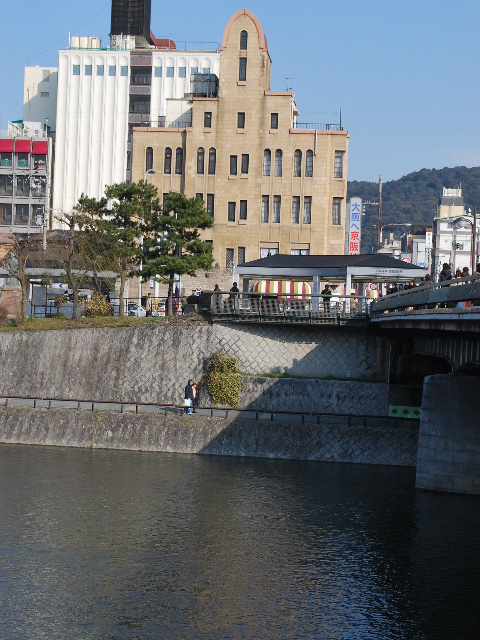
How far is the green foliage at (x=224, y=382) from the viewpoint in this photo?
166 feet

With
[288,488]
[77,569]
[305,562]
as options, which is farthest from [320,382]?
[77,569]

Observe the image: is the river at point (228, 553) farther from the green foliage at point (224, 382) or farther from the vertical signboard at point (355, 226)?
the vertical signboard at point (355, 226)

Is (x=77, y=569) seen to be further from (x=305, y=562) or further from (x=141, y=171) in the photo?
(x=141, y=171)

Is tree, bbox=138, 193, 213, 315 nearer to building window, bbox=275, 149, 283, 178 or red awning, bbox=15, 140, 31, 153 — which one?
building window, bbox=275, 149, 283, 178

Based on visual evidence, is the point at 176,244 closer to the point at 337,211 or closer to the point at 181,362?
the point at 181,362

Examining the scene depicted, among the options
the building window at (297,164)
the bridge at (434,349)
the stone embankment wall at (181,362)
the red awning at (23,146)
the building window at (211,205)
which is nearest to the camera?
the bridge at (434,349)

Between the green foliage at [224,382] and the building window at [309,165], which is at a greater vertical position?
the building window at [309,165]

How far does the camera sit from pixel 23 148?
120 m

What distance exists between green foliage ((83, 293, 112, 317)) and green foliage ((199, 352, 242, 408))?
1145 cm

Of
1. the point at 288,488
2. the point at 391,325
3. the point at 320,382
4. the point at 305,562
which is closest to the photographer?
the point at 305,562

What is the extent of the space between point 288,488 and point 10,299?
30.1m

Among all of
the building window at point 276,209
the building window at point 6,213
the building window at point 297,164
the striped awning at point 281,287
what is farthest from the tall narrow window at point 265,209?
the building window at point 6,213

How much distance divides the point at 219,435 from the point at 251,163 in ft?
138

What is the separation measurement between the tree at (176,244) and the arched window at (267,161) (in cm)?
2192
